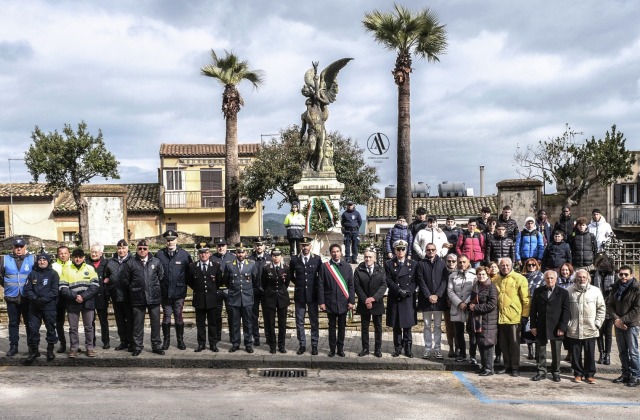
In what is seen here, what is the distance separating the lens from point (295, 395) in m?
7.95

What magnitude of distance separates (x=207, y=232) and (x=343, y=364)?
102 ft

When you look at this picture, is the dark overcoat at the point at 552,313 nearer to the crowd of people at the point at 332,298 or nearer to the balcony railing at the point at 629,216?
the crowd of people at the point at 332,298

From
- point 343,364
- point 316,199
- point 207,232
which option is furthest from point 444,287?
point 207,232

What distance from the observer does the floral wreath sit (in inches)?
632

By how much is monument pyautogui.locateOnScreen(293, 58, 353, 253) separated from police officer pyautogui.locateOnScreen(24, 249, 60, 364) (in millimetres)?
7344

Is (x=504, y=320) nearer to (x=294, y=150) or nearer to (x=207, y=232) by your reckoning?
(x=294, y=150)

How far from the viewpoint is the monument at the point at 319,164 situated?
52.8 ft

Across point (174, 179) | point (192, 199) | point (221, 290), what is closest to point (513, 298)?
point (221, 290)

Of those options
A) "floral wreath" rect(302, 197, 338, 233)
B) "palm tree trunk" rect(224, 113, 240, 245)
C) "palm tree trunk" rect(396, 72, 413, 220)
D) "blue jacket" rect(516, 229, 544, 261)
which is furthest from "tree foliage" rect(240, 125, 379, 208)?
"blue jacket" rect(516, 229, 544, 261)

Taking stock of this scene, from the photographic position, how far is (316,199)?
634 inches

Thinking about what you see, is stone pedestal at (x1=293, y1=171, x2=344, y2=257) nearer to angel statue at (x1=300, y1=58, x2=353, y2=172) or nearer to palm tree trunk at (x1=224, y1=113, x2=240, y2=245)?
angel statue at (x1=300, y1=58, x2=353, y2=172)

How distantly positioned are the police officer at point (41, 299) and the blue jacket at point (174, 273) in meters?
1.66

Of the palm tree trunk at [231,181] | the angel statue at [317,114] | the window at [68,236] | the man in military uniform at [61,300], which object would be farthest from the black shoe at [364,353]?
the window at [68,236]

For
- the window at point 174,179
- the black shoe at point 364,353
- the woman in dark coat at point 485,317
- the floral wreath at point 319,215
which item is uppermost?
the window at point 174,179
